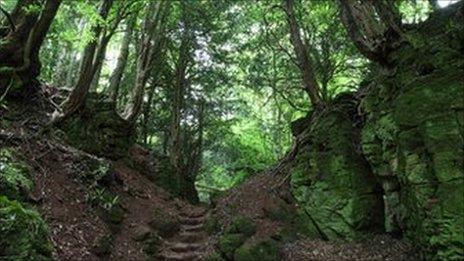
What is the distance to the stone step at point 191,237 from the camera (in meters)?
10.8

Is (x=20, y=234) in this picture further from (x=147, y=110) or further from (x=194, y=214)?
(x=147, y=110)

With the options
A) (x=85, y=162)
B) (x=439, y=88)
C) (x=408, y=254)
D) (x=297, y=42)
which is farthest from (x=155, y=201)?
(x=439, y=88)

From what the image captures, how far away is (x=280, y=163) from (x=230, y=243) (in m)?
3.57

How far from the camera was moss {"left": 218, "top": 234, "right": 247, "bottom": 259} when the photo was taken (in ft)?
29.9

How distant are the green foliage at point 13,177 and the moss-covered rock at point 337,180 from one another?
577 cm

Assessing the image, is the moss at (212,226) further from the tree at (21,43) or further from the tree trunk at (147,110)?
the tree trunk at (147,110)

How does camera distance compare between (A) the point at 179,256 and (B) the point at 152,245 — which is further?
(B) the point at 152,245

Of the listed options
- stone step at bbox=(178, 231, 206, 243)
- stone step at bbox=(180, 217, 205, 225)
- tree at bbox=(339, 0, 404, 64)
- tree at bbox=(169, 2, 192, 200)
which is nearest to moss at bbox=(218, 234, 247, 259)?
stone step at bbox=(178, 231, 206, 243)

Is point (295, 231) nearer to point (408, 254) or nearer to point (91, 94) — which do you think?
point (408, 254)

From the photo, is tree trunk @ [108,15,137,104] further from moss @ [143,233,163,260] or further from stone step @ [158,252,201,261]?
stone step @ [158,252,201,261]

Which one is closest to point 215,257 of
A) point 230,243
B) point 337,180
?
point 230,243

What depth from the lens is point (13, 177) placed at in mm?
7887

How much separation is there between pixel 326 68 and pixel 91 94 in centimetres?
715

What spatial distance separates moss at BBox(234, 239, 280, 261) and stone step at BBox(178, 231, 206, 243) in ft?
6.67
